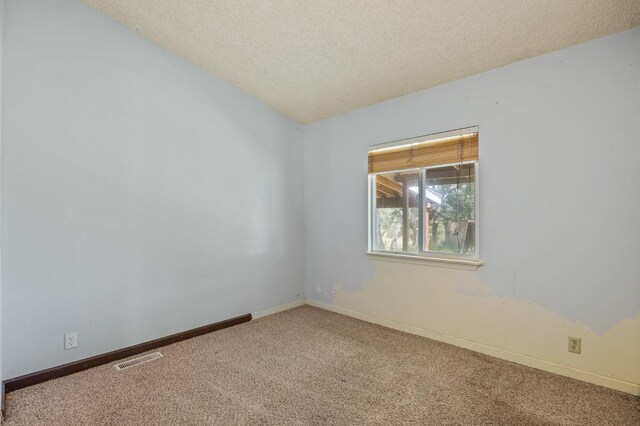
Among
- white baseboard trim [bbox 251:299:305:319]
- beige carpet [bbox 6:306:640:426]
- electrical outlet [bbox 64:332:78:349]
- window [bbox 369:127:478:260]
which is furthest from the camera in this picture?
white baseboard trim [bbox 251:299:305:319]

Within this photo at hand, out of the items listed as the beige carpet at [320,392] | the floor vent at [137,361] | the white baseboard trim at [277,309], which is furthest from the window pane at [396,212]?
the floor vent at [137,361]

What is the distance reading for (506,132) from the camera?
8.34 feet

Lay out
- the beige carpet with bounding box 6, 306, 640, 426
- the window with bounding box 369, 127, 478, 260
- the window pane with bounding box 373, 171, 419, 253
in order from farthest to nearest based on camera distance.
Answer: the window pane with bounding box 373, 171, 419, 253 → the window with bounding box 369, 127, 478, 260 → the beige carpet with bounding box 6, 306, 640, 426

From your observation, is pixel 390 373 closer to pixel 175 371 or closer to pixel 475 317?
pixel 475 317

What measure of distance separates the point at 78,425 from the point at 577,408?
2.98 m

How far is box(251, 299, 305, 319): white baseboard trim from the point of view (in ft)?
12.0

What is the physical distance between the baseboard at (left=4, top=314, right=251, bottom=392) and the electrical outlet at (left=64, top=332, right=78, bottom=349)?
0.13 metres

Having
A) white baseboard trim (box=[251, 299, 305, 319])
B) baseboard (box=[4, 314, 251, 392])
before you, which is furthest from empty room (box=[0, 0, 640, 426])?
white baseboard trim (box=[251, 299, 305, 319])

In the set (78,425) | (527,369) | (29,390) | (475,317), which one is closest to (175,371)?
(78,425)

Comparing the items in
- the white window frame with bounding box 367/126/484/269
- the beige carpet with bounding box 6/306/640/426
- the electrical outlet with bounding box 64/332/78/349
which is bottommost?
the beige carpet with bounding box 6/306/640/426

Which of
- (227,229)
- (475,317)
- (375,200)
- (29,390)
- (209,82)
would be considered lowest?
(29,390)

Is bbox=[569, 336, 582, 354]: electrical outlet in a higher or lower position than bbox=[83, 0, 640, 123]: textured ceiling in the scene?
lower

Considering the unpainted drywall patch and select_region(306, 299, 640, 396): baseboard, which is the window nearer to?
the unpainted drywall patch

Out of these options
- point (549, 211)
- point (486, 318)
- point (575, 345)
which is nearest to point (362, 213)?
point (486, 318)
